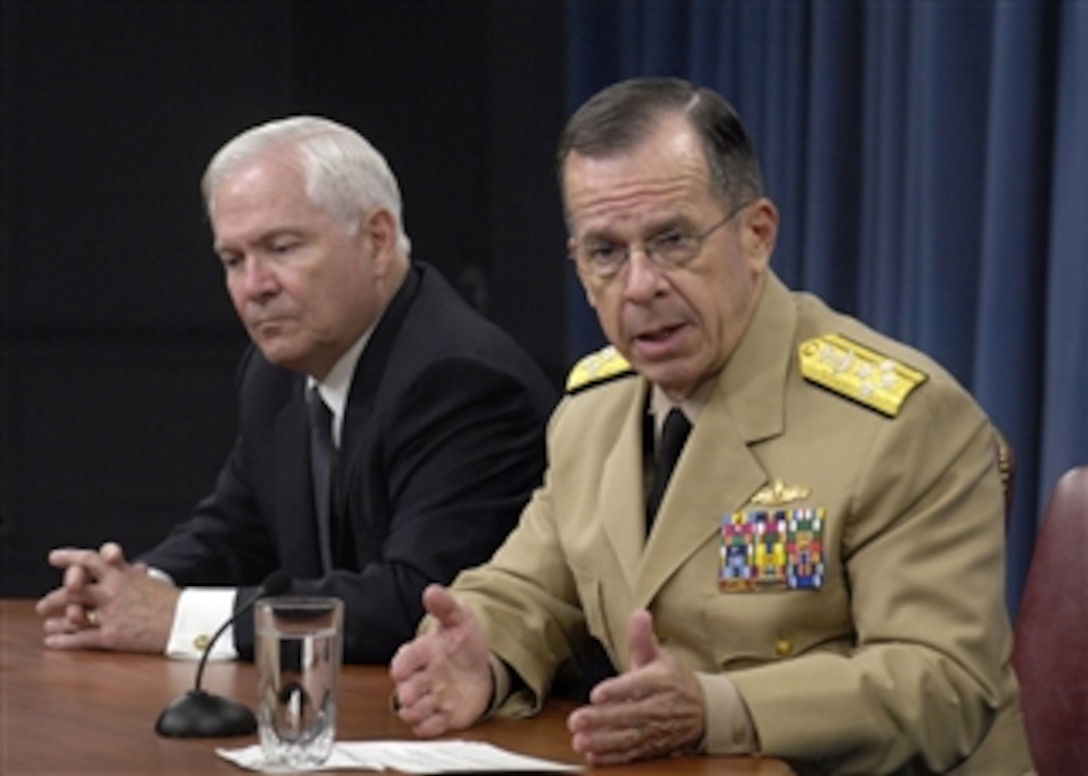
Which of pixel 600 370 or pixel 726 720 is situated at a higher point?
pixel 600 370

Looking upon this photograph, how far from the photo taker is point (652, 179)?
251cm

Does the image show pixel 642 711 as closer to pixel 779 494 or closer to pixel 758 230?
pixel 779 494

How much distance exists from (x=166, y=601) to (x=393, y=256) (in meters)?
0.69

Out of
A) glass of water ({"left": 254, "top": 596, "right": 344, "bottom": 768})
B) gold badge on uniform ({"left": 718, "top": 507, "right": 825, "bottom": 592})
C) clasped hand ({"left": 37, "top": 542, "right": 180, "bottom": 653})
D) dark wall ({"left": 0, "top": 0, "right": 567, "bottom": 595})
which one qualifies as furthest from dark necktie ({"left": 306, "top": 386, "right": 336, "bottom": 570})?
dark wall ({"left": 0, "top": 0, "right": 567, "bottom": 595})

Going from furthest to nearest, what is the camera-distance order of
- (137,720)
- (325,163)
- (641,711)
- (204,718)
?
(325,163)
(137,720)
(204,718)
(641,711)

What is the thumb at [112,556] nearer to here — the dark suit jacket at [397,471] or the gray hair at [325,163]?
the dark suit jacket at [397,471]

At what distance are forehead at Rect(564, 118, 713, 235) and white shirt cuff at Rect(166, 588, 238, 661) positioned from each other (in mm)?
781

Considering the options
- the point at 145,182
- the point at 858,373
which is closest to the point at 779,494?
the point at 858,373

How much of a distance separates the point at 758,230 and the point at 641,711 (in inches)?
27.6

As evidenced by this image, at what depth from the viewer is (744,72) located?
175 inches

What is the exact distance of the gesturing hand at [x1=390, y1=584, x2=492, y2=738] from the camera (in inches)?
93.6

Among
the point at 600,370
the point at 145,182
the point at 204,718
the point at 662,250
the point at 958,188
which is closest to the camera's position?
the point at 204,718

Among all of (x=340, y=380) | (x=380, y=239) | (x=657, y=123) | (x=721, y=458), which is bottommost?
(x=340, y=380)

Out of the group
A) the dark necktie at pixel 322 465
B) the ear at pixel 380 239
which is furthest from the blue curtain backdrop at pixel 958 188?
the dark necktie at pixel 322 465
